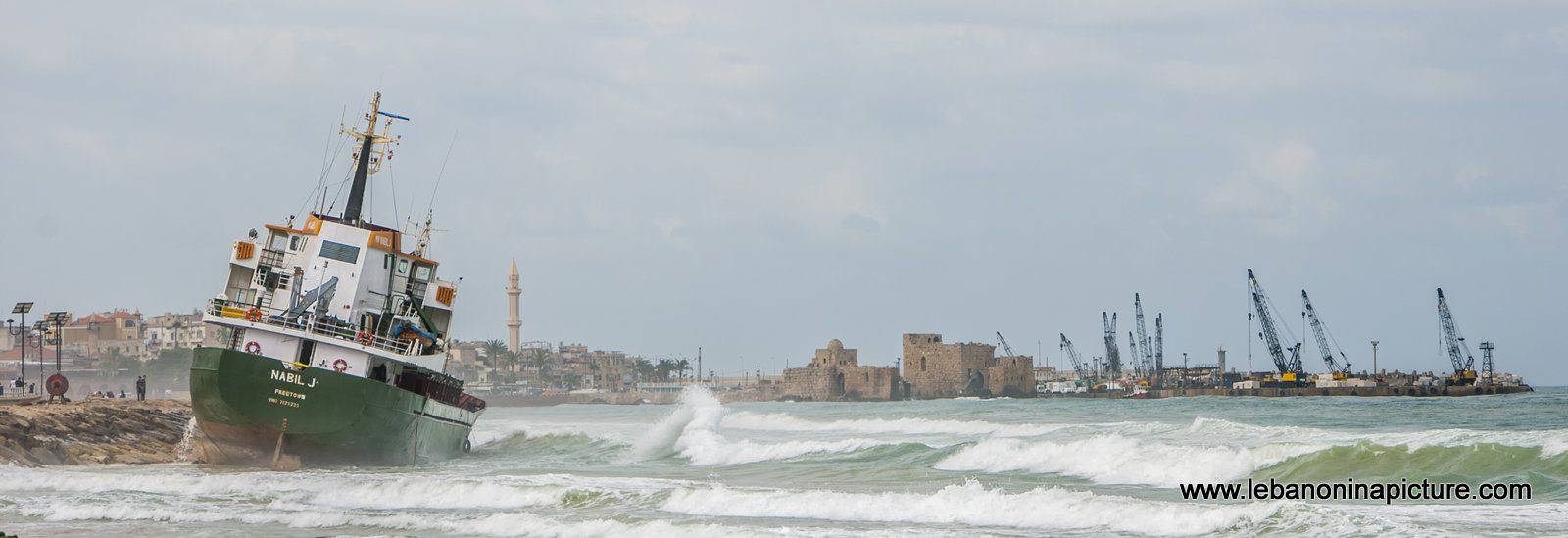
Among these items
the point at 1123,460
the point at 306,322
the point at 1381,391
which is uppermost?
the point at 306,322

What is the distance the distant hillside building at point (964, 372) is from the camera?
156875mm

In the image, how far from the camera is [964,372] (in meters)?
159

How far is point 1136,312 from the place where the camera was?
7456 inches

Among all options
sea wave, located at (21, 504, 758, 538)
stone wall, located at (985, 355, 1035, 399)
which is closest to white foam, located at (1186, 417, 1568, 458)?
sea wave, located at (21, 504, 758, 538)

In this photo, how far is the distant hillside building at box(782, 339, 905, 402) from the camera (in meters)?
166

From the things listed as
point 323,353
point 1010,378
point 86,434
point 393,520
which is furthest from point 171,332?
point 393,520

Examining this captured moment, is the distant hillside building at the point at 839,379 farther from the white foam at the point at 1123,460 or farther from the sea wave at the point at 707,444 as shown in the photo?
the white foam at the point at 1123,460

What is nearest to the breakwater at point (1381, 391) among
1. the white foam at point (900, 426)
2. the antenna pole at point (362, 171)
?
the white foam at point (900, 426)

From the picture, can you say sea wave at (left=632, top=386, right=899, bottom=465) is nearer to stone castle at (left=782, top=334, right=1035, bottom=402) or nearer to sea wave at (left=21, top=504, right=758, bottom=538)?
sea wave at (left=21, top=504, right=758, bottom=538)

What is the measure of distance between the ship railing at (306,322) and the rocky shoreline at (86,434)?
604 cm

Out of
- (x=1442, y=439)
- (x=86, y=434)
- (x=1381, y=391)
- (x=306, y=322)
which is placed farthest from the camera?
(x=1381, y=391)

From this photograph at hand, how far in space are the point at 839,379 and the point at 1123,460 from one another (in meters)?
142

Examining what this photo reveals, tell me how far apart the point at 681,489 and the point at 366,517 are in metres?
5.65

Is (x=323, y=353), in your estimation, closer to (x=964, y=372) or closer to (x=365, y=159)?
(x=365, y=159)
